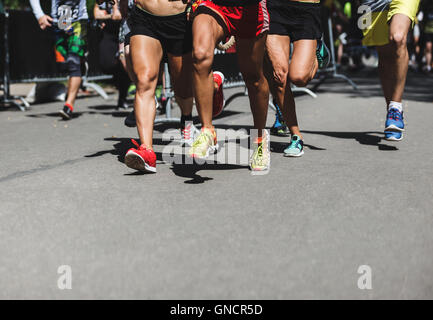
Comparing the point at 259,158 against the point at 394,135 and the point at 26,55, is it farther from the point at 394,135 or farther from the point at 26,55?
the point at 26,55

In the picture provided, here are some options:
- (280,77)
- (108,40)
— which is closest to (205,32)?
(280,77)

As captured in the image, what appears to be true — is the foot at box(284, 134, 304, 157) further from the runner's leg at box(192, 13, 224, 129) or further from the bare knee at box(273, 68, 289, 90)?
the runner's leg at box(192, 13, 224, 129)

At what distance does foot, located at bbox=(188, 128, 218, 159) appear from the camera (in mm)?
4121

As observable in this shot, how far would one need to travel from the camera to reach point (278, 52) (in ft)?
17.8

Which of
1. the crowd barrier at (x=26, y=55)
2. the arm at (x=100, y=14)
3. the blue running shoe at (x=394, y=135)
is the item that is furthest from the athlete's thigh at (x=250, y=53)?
the crowd barrier at (x=26, y=55)

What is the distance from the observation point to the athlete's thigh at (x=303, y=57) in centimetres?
539

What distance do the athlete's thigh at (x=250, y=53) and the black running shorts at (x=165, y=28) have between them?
590mm

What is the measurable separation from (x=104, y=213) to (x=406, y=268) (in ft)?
5.47

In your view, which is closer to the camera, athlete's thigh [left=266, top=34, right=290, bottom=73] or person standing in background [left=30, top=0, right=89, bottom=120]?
athlete's thigh [left=266, top=34, right=290, bottom=73]

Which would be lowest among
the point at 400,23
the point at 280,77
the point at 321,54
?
the point at 280,77

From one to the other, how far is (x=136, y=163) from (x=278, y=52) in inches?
63.1

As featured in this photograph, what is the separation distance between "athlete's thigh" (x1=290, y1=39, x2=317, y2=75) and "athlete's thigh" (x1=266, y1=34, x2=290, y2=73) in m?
0.07

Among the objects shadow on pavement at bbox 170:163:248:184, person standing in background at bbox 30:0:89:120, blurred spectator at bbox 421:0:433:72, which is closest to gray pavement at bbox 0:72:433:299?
shadow on pavement at bbox 170:163:248:184

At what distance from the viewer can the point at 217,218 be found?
3572 millimetres
